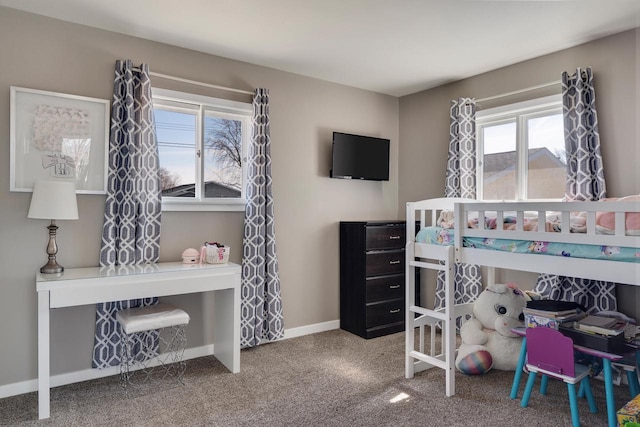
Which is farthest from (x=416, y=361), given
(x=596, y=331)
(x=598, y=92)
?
(x=598, y=92)

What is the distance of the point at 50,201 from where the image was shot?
2.46 meters

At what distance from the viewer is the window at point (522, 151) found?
329 centimetres

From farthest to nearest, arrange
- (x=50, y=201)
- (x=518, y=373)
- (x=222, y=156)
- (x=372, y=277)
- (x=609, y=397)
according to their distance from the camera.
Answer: (x=372, y=277), (x=222, y=156), (x=518, y=373), (x=50, y=201), (x=609, y=397)

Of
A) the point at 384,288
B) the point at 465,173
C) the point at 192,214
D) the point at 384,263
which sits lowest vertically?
the point at 384,288

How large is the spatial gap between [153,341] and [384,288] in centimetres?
208

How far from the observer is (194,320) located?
3.27m

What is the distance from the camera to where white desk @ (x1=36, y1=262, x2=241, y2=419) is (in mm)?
2326

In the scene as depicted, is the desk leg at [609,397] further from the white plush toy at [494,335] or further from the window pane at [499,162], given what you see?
the window pane at [499,162]

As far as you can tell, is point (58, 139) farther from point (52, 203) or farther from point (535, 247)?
point (535, 247)

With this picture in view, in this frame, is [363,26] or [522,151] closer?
[363,26]

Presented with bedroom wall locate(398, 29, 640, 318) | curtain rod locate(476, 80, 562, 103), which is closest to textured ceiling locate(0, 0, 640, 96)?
bedroom wall locate(398, 29, 640, 318)

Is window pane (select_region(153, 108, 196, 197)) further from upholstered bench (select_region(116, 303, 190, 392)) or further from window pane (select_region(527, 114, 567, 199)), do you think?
window pane (select_region(527, 114, 567, 199))

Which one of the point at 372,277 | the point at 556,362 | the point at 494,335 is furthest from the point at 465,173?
the point at 556,362

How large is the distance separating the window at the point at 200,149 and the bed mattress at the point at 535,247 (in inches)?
65.6
